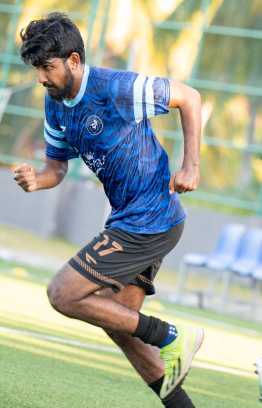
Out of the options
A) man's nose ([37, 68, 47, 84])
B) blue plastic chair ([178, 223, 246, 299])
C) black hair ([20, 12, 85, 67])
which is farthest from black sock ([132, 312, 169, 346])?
blue plastic chair ([178, 223, 246, 299])

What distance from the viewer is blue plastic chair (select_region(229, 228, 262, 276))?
13977 mm

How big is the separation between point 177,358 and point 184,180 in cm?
99

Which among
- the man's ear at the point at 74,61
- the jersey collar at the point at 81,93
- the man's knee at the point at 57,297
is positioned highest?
the man's ear at the point at 74,61

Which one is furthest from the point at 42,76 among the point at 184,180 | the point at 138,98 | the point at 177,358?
the point at 177,358

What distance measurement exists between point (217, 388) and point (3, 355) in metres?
1.69

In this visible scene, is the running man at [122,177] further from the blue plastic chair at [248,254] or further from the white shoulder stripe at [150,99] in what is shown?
the blue plastic chair at [248,254]

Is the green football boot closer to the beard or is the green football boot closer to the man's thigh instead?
the man's thigh

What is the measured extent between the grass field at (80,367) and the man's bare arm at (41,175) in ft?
4.12

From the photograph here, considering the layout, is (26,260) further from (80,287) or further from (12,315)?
(80,287)

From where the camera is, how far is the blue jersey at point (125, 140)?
459 cm

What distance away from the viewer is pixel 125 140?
462 centimetres

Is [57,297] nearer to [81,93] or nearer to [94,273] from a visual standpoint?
[94,273]

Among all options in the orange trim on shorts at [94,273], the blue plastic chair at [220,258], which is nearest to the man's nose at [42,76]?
the orange trim on shorts at [94,273]

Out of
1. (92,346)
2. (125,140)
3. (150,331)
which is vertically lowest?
(92,346)
